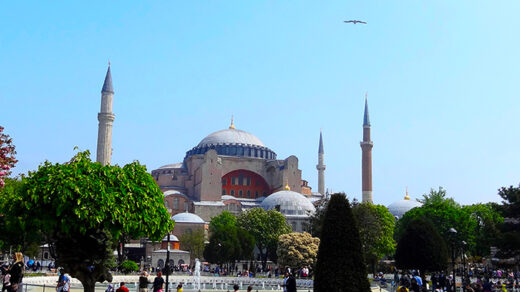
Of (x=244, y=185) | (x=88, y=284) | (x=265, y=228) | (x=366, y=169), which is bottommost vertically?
(x=88, y=284)

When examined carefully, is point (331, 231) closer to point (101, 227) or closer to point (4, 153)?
point (101, 227)

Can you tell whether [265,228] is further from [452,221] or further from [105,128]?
[105,128]

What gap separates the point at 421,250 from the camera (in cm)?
2866

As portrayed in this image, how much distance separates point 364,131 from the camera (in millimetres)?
71188

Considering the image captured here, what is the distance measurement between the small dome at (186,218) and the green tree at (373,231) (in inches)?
883

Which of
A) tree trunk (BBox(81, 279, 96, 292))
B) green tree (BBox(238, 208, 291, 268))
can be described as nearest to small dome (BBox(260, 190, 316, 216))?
green tree (BBox(238, 208, 291, 268))

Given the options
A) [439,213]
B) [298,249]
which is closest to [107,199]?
[298,249]

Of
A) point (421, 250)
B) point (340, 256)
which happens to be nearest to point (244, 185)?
point (421, 250)

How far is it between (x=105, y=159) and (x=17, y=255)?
4964cm

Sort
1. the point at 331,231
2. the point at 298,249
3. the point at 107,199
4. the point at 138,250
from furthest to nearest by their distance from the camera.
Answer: the point at 138,250, the point at 298,249, the point at 107,199, the point at 331,231

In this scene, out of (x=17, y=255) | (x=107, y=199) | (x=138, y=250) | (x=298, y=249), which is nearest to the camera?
(x=17, y=255)

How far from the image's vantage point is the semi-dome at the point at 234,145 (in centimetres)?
7650

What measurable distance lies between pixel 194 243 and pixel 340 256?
44799mm

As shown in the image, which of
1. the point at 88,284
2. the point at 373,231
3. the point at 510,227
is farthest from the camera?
the point at 373,231
